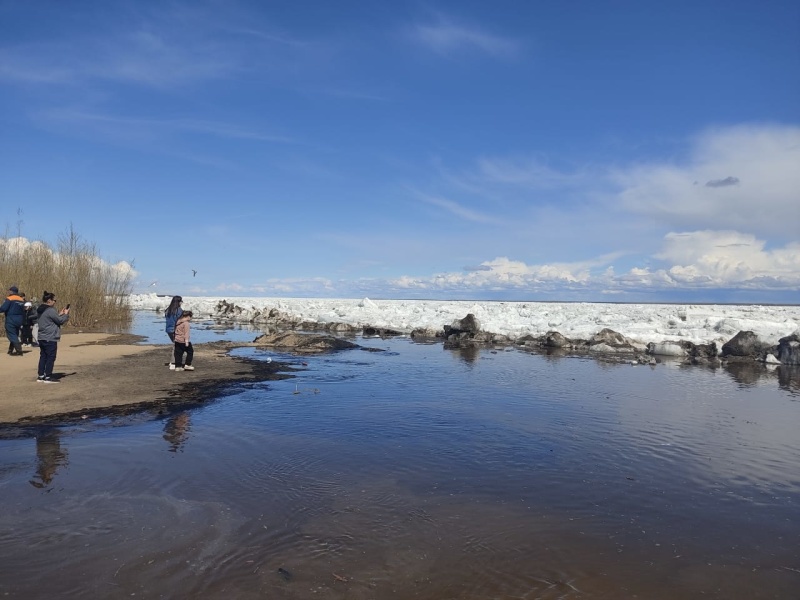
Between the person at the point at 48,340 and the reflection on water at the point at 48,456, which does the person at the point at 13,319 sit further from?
the reflection on water at the point at 48,456

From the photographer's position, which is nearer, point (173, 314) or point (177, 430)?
point (177, 430)

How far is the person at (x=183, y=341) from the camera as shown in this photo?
12250 millimetres

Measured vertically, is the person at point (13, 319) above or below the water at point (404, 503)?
above

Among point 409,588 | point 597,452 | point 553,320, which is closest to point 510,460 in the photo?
point 597,452

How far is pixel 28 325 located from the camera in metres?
16.5

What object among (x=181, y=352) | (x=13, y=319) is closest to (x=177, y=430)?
(x=181, y=352)

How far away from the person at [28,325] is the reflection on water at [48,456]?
34.8 feet

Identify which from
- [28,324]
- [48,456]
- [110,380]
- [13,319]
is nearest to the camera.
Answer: [48,456]

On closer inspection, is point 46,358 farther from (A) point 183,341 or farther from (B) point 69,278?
(B) point 69,278

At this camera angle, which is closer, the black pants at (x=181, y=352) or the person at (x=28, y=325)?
the black pants at (x=181, y=352)

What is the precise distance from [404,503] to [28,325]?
16.0m

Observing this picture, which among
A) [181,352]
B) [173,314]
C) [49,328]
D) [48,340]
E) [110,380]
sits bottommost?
[110,380]

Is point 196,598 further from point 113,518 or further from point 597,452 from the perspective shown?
point 597,452

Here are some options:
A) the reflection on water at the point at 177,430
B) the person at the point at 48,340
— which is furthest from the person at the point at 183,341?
the reflection on water at the point at 177,430
